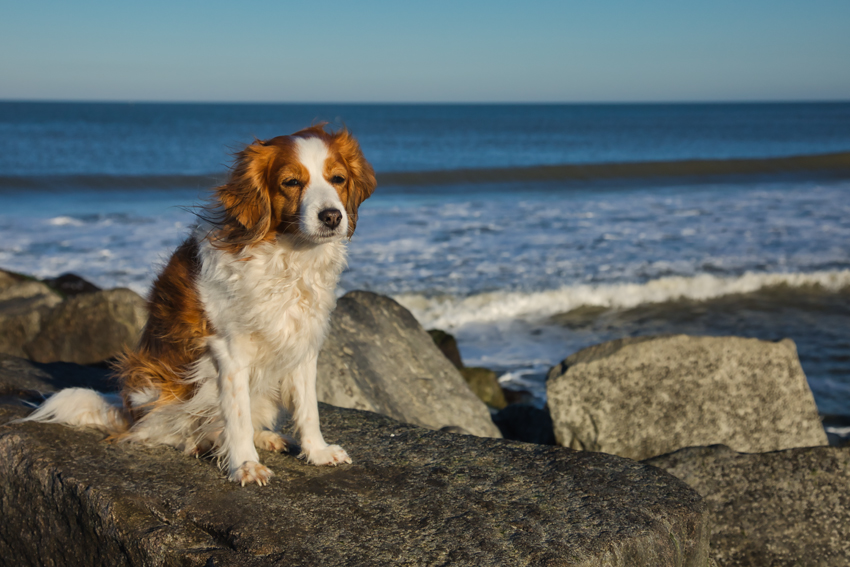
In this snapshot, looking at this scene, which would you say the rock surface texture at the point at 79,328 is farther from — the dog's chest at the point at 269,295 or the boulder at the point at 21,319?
the dog's chest at the point at 269,295

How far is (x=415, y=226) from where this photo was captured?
1518 cm

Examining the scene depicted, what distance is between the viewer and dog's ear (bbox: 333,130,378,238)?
317 cm

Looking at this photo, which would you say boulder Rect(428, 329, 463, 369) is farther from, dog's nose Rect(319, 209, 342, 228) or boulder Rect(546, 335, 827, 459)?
dog's nose Rect(319, 209, 342, 228)

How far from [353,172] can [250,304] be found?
0.75m

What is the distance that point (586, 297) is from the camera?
1003 cm

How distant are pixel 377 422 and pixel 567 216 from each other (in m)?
13.6

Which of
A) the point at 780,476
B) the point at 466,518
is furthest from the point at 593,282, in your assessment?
the point at 466,518

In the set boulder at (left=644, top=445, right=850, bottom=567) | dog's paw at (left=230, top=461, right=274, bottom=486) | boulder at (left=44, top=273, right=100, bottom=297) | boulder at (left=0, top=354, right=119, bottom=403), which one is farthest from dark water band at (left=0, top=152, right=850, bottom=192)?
boulder at (left=644, top=445, right=850, bottom=567)

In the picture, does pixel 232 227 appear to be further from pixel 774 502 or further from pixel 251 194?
pixel 774 502

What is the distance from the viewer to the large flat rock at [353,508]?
2576 millimetres

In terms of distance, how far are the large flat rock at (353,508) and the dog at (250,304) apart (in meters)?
0.19

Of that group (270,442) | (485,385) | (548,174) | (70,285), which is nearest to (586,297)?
(485,385)

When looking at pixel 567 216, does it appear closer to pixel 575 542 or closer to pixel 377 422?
pixel 377 422

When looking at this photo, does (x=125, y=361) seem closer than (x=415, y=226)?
Yes
